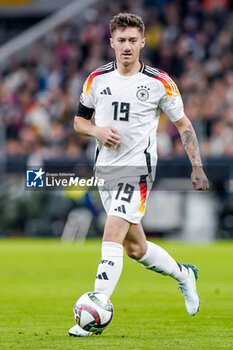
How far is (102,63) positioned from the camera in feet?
74.5

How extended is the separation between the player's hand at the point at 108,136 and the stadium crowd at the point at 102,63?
448 inches

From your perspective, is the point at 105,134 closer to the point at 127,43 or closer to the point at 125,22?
the point at 127,43

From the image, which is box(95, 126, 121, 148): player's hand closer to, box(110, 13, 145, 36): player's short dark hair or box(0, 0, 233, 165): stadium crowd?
box(110, 13, 145, 36): player's short dark hair

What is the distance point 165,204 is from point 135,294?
368 inches

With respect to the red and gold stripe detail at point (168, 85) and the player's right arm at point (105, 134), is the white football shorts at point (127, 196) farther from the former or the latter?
the red and gold stripe detail at point (168, 85)

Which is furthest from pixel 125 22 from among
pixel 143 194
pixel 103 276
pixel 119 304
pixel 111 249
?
A: pixel 119 304

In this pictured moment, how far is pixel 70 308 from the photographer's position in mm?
8156

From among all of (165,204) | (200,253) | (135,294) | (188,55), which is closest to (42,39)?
(188,55)

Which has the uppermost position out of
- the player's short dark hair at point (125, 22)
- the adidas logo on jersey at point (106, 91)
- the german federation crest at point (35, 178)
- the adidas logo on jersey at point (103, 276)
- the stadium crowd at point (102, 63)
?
the player's short dark hair at point (125, 22)

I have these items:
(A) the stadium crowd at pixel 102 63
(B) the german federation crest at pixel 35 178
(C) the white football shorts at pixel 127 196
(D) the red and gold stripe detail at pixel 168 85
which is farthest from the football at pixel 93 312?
(A) the stadium crowd at pixel 102 63

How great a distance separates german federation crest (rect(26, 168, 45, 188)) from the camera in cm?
687

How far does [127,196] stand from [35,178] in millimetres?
855

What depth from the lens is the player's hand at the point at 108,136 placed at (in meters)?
6.34

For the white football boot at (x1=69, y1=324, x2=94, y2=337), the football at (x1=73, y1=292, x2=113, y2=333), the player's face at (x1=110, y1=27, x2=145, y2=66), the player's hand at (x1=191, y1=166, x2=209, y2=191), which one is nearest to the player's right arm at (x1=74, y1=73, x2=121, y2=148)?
the player's face at (x1=110, y1=27, x2=145, y2=66)
